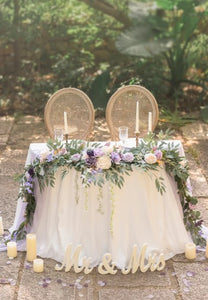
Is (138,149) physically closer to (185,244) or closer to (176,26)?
(185,244)

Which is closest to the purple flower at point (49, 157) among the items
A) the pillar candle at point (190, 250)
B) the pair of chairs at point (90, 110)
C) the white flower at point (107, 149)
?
the white flower at point (107, 149)

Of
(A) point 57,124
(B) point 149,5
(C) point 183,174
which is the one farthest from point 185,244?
(B) point 149,5

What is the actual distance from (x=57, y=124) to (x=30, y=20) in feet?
11.7

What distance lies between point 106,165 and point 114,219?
405 millimetres

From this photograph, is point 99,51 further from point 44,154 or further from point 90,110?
point 44,154

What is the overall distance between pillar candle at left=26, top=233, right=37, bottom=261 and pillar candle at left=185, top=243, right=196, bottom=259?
1.12m

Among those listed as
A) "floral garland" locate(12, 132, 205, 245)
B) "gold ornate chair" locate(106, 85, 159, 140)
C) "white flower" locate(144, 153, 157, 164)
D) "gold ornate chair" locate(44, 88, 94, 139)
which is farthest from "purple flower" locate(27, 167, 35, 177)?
"gold ornate chair" locate(106, 85, 159, 140)

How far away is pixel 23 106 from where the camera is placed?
8047 millimetres

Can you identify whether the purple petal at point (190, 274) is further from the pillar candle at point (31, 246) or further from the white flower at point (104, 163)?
the pillar candle at point (31, 246)

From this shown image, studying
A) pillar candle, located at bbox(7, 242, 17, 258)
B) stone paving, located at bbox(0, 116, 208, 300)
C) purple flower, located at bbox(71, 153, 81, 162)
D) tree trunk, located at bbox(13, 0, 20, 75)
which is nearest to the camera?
stone paving, located at bbox(0, 116, 208, 300)

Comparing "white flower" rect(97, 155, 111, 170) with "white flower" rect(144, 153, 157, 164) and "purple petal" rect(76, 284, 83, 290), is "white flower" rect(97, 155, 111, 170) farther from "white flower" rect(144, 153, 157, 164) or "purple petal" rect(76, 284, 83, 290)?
"purple petal" rect(76, 284, 83, 290)

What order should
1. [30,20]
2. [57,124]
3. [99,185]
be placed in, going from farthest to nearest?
[30,20], [57,124], [99,185]

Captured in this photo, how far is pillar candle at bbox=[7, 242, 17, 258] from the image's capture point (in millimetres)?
4520

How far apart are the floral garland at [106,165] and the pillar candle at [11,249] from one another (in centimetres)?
12
